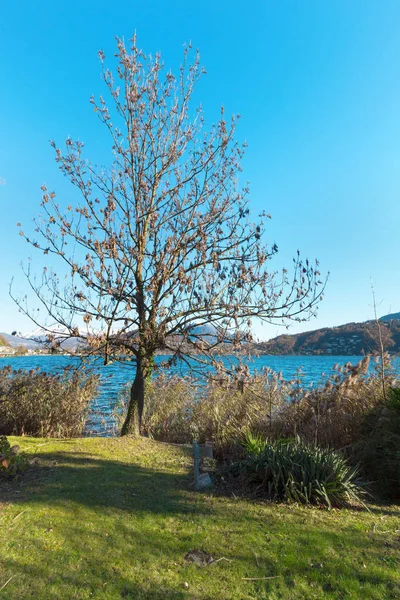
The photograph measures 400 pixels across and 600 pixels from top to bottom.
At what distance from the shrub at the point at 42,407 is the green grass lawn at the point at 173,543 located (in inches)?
Answer: 149

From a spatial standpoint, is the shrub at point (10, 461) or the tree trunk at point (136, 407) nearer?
the shrub at point (10, 461)

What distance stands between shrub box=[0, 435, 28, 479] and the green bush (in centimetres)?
501

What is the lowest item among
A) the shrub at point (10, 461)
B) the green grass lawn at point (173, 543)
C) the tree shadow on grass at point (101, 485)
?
the green grass lawn at point (173, 543)

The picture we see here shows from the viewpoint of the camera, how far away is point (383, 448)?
5.58m

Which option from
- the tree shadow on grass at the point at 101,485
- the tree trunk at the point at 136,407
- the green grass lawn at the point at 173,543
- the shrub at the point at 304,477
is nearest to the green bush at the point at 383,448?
the shrub at the point at 304,477

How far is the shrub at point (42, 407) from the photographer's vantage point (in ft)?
29.0

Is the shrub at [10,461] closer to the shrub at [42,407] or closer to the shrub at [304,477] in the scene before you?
the shrub at [304,477]

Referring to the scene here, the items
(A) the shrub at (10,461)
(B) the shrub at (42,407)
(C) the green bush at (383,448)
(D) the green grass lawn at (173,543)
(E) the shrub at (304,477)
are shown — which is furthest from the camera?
(B) the shrub at (42,407)

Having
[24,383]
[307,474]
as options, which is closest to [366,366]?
[307,474]

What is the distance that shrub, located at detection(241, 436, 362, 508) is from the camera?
183 inches

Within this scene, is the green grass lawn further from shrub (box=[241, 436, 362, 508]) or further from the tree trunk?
the tree trunk

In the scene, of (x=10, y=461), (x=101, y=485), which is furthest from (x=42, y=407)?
(x=101, y=485)

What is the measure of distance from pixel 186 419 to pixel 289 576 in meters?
6.27

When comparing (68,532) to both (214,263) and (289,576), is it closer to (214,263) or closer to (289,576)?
(289,576)
